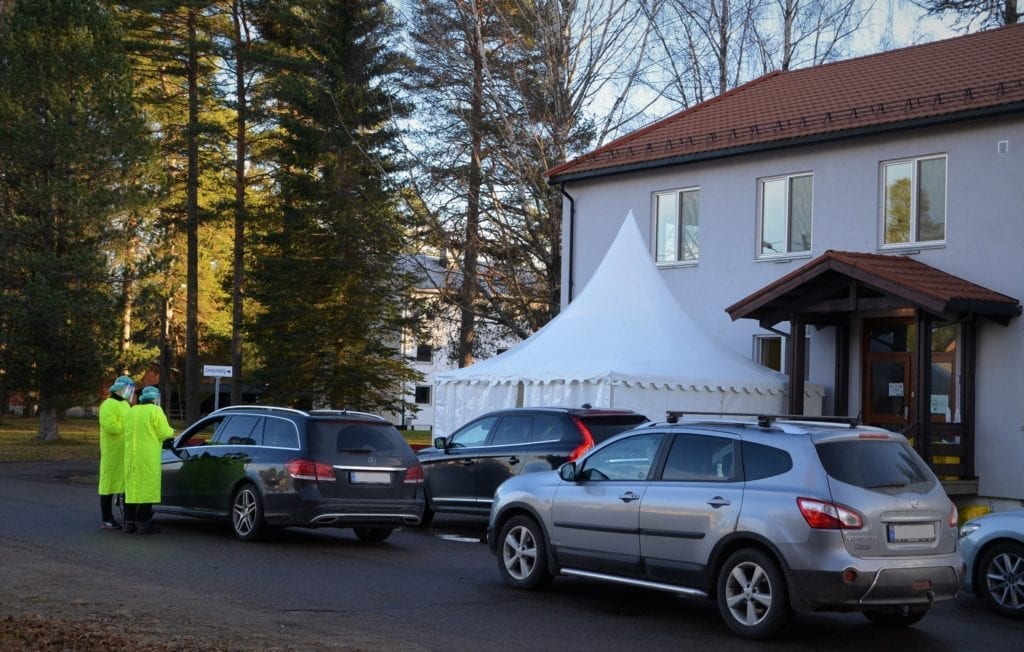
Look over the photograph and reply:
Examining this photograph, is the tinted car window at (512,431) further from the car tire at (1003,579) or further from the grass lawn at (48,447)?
the grass lawn at (48,447)

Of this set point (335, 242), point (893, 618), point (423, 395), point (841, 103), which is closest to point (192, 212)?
point (335, 242)

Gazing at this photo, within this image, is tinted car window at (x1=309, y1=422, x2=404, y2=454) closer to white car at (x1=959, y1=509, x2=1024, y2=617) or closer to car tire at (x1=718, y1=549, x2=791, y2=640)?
car tire at (x1=718, y1=549, x2=791, y2=640)

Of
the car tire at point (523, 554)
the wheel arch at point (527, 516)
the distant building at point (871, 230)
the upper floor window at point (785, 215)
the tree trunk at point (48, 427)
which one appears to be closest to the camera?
the wheel arch at point (527, 516)

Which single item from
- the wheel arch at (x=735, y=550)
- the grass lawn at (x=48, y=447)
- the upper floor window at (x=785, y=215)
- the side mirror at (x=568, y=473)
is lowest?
the grass lawn at (x=48, y=447)

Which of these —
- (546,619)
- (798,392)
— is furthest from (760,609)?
(798,392)

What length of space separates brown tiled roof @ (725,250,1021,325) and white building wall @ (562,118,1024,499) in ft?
1.94

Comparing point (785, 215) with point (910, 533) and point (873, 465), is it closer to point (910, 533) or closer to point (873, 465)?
point (873, 465)

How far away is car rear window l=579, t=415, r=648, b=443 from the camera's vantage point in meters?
14.9

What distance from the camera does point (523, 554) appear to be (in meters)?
11.0

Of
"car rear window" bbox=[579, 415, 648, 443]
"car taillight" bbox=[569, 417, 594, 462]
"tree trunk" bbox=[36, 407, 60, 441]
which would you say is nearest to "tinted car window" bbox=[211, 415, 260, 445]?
A: "car taillight" bbox=[569, 417, 594, 462]

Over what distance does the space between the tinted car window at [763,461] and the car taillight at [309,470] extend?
5591mm

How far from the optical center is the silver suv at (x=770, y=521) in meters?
8.59

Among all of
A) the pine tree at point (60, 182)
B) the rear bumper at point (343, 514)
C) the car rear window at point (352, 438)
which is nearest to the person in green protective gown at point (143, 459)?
the rear bumper at point (343, 514)

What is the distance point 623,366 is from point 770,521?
1000cm
